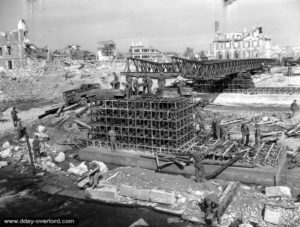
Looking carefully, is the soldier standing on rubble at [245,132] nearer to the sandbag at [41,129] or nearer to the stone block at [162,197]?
the stone block at [162,197]

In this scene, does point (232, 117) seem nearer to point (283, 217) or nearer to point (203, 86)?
point (203, 86)

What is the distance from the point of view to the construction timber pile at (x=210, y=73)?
2809 centimetres

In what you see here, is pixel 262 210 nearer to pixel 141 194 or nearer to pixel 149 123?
pixel 141 194

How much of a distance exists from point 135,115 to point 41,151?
6.63 meters

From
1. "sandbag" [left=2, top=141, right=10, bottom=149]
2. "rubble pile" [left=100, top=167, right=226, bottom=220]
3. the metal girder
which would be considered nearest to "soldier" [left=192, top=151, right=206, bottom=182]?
"rubble pile" [left=100, top=167, right=226, bottom=220]

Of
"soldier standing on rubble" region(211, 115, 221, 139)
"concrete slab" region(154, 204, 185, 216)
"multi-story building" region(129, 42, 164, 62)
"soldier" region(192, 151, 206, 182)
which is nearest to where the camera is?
"concrete slab" region(154, 204, 185, 216)

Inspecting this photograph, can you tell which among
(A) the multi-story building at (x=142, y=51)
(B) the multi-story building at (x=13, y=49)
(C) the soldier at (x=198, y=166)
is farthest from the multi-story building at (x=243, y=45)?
(C) the soldier at (x=198, y=166)

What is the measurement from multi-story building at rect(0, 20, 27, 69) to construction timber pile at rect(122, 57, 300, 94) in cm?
2715

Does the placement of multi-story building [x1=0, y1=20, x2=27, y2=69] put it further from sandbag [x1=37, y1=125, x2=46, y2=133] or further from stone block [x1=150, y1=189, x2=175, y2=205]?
stone block [x1=150, y1=189, x2=175, y2=205]

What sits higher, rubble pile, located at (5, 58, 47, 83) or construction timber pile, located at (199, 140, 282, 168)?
rubble pile, located at (5, 58, 47, 83)

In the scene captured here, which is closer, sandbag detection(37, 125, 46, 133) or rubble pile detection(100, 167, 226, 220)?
rubble pile detection(100, 167, 226, 220)

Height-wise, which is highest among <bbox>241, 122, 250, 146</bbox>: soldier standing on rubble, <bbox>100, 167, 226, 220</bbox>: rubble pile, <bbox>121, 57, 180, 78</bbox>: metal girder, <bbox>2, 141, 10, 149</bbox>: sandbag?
<bbox>121, 57, 180, 78</bbox>: metal girder

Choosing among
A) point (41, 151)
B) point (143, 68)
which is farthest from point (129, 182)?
point (143, 68)

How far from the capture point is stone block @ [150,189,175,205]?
42.2 feet
